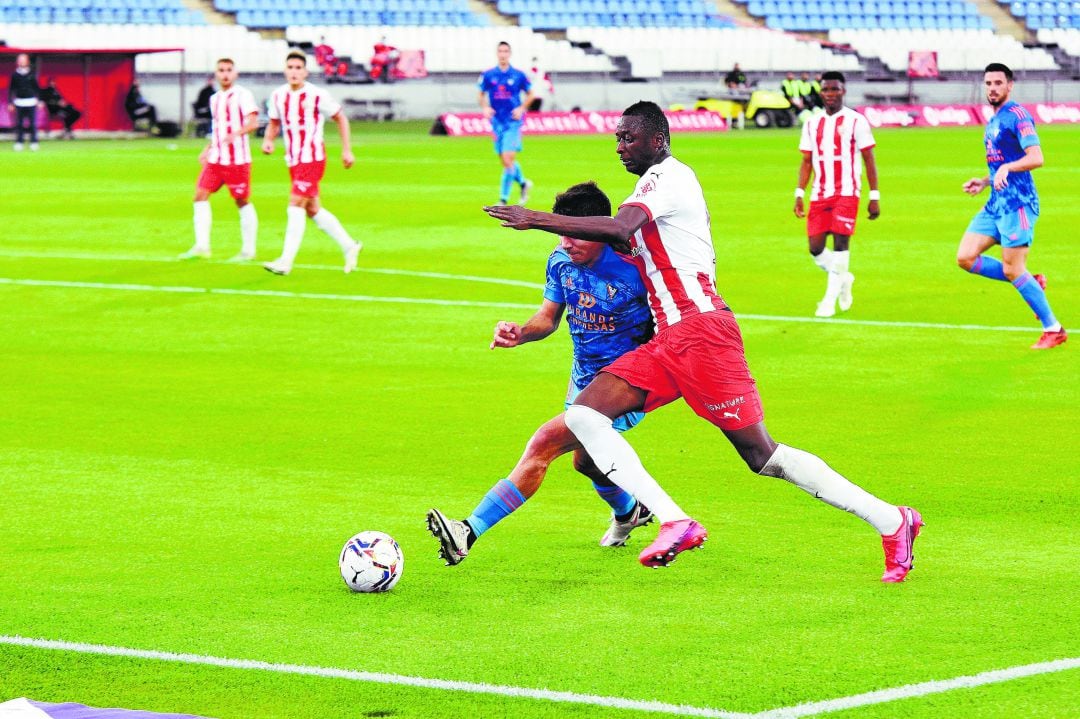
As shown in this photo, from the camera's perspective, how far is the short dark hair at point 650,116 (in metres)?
6.69

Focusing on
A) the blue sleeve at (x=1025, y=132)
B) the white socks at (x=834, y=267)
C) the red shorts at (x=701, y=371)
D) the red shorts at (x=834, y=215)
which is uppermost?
the blue sleeve at (x=1025, y=132)

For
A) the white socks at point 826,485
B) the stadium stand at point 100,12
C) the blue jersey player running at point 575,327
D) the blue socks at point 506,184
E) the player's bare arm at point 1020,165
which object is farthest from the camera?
the stadium stand at point 100,12

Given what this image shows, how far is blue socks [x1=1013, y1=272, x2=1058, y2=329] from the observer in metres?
13.4

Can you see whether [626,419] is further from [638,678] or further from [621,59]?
[621,59]

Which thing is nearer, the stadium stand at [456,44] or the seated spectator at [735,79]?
the stadium stand at [456,44]

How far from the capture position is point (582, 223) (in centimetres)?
620

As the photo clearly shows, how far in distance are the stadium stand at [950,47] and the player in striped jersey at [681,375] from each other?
54243 mm

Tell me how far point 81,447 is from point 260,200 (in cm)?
1722

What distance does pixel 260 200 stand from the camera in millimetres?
26719

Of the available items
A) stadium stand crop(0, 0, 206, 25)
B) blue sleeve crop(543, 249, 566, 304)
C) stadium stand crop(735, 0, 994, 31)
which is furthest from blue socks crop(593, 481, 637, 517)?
stadium stand crop(735, 0, 994, 31)

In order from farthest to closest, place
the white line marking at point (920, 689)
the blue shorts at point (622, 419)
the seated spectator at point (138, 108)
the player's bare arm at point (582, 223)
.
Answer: the seated spectator at point (138, 108) < the blue shorts at point (622, 419) < the player's bare arm at point (582, 223) < the white line marking at point (920, 689)

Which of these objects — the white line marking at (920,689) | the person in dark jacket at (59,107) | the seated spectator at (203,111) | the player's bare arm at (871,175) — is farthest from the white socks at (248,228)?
the seated spectator at (203,111)

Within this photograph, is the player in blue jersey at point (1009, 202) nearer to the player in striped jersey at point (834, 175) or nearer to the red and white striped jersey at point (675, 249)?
the player in striped jersey at point (834, 175)

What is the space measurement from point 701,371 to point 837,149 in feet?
29.1
